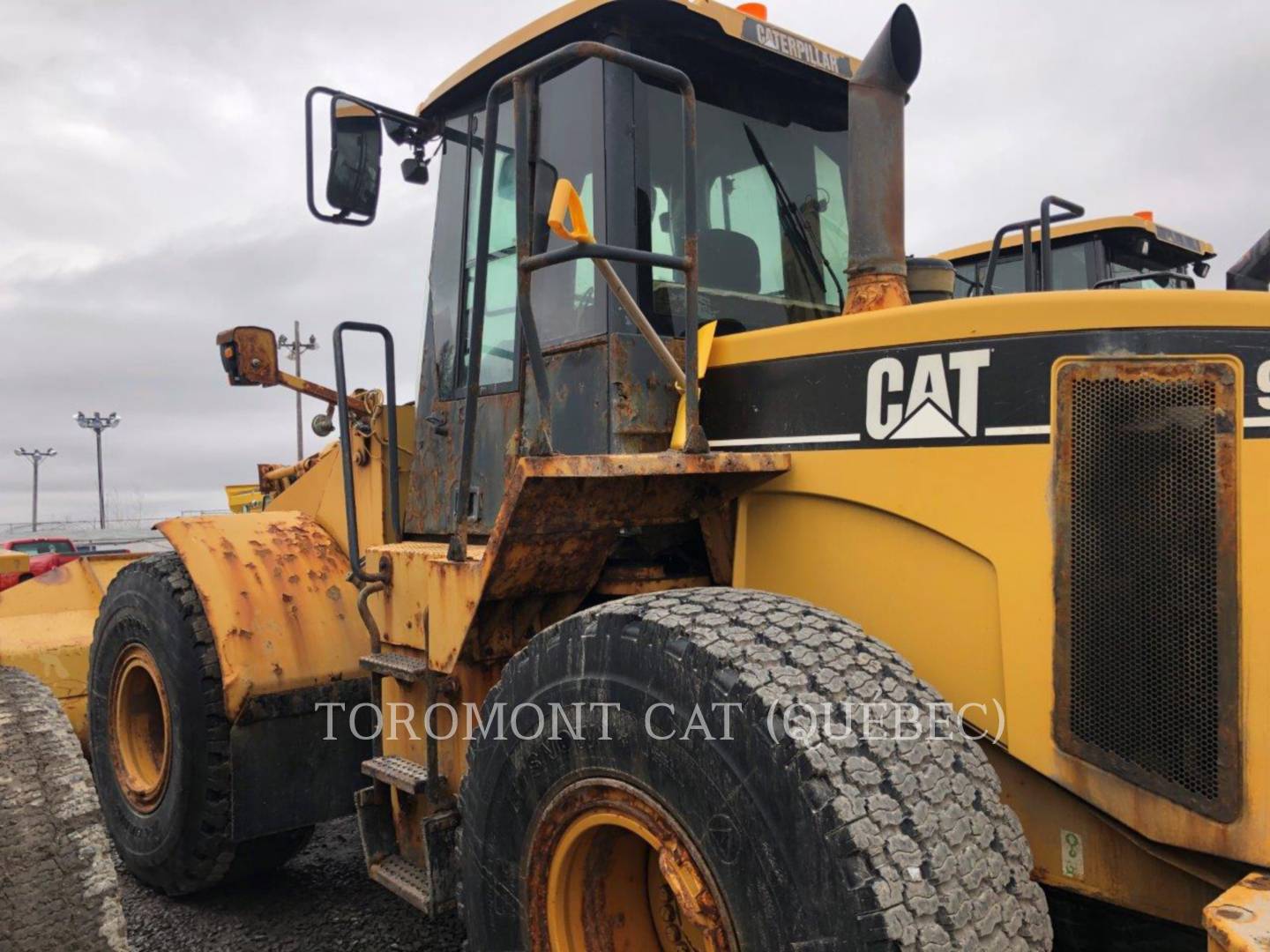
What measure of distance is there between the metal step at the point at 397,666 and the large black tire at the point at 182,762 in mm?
824

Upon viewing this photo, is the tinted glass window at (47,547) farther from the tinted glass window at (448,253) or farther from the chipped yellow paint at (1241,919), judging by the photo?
the chipped yellow paint at (1241,919)

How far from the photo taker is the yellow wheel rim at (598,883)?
236cm

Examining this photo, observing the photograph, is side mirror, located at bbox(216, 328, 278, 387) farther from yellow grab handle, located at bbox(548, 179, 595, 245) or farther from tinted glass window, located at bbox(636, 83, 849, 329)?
yellow grab handle, located at bbox(548, 179, 595, 245)

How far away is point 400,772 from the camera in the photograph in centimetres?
337

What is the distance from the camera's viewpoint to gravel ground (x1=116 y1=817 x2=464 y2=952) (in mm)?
3910

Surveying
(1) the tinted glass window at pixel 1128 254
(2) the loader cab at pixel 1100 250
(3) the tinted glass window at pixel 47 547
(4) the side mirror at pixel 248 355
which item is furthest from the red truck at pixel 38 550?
(1) the tinted glass window at pixel 1128 254

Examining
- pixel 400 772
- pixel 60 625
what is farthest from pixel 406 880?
pixel 60 625

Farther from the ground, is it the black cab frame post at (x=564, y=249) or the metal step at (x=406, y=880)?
the black cab frame post at (x=564, y=249)

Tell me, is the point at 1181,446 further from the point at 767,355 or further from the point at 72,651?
the point at 72,651

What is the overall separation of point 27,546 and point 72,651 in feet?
40.2

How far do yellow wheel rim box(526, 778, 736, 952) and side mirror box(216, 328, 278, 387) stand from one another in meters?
2.21

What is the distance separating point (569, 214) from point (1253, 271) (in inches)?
72.4

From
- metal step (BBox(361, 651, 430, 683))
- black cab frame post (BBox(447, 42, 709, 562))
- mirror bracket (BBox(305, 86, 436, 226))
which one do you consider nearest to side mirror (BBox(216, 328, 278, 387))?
mirror bracket (BBox(305, 86, 436, 226))

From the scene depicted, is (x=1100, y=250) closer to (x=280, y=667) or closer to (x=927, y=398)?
(x=927, y=398)
